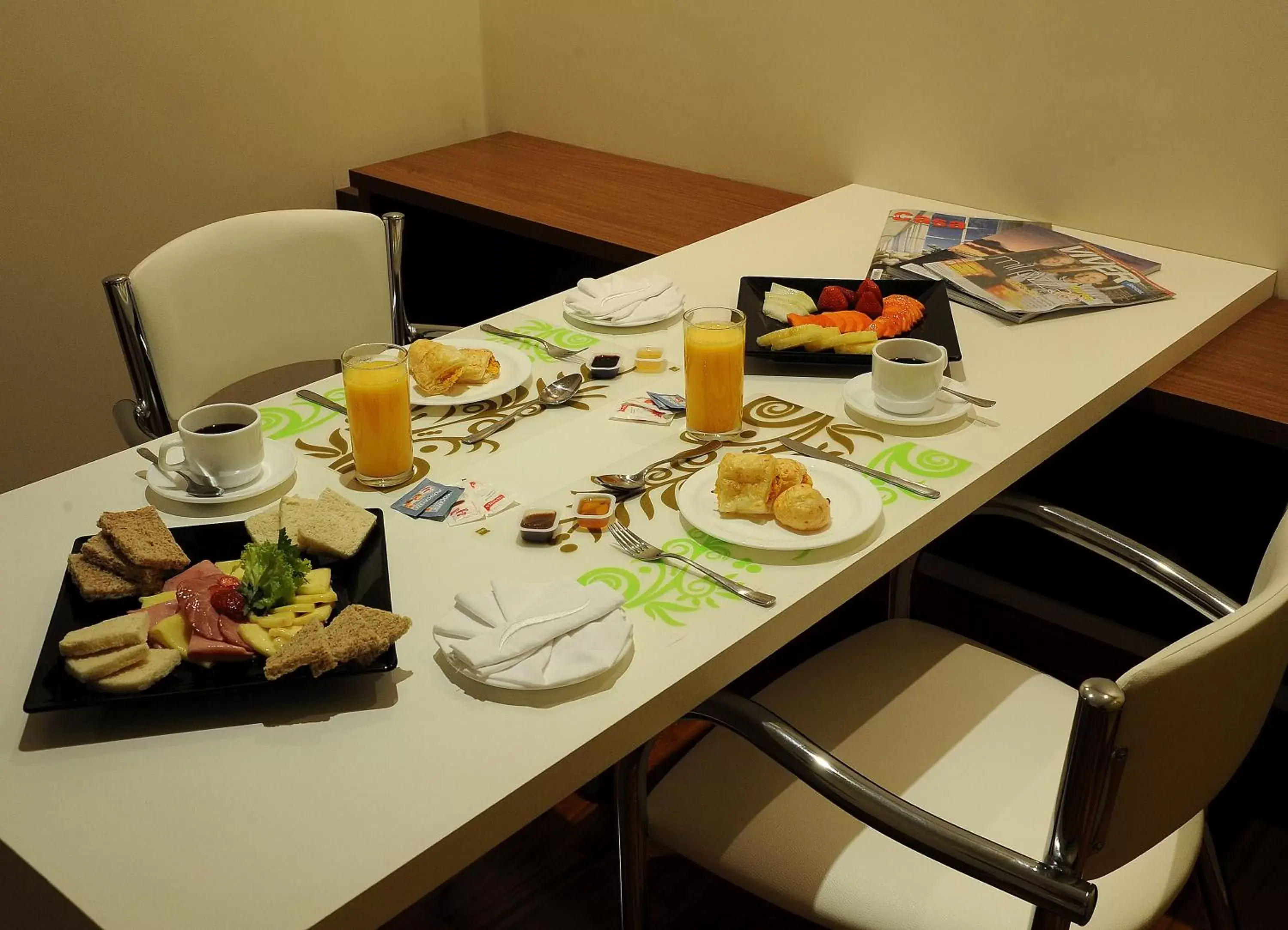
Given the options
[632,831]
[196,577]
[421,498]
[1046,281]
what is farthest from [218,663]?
[1046,281]

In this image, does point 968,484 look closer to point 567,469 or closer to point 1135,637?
point 567,469

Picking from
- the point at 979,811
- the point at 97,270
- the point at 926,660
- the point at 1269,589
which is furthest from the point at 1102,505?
the point at 97,270

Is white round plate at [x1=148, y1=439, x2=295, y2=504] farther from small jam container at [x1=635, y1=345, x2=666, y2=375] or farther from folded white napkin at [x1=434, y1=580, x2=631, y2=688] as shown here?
small jam container at [x1=635, y1=345, x2=666, y2=375]

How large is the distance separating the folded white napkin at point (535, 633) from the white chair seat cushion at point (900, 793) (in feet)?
0.99

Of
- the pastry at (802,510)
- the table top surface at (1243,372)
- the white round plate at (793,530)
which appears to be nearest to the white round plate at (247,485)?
the white round plate at (793,530)

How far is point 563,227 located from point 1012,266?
2.91 feet

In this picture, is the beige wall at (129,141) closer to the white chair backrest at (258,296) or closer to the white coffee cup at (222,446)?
the white chair backrest at (258,296)

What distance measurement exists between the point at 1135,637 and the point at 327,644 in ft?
5.85

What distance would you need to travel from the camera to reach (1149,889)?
3.67 feet

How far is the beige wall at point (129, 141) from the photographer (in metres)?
2.30

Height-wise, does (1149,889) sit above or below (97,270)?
below

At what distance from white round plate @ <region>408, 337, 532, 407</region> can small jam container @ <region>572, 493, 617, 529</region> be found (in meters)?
0.29

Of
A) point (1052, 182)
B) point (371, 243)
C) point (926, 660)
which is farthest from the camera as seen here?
point (1052, 182)

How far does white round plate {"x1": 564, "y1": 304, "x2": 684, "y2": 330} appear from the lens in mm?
1668
